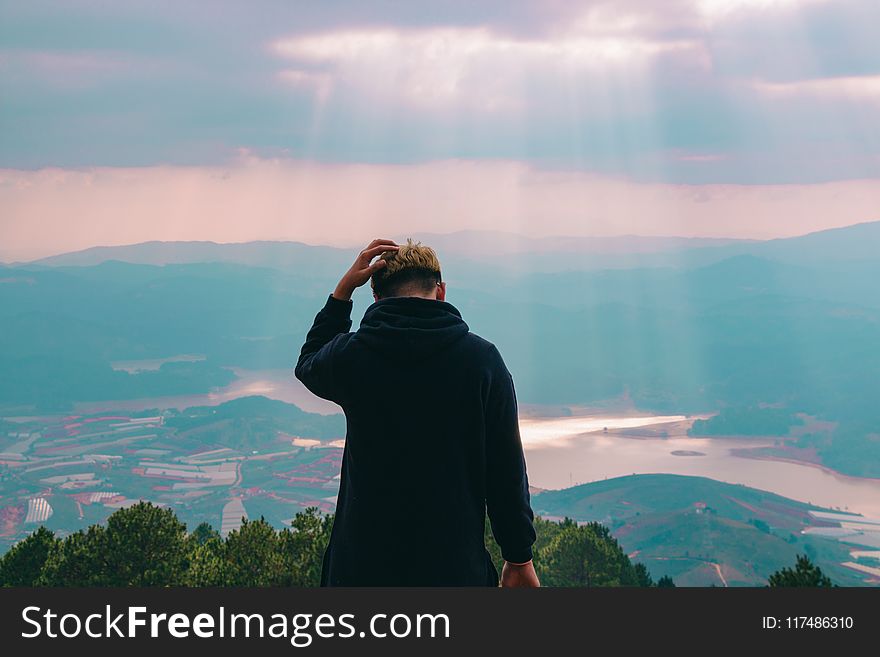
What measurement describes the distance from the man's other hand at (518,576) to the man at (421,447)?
54 mm

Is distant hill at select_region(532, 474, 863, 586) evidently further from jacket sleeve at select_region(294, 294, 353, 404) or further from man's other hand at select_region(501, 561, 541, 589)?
jacket sleeve at select_region(294, 294, 353, 404)

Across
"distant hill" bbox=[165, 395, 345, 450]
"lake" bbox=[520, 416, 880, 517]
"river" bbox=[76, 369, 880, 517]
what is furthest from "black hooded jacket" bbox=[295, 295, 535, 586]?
"distant hill" bbox=[165, 395, 345, 450]

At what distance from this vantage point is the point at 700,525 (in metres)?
79.5

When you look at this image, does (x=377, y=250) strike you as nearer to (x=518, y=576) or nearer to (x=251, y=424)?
(x=518, y=576)

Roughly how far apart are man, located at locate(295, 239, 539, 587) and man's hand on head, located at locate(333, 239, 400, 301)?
0.35 feet

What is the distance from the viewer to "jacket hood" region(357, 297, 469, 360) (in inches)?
95.5

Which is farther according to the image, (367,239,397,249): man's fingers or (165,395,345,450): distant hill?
(165,395,345,450): distant hill

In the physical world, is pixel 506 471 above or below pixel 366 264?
below

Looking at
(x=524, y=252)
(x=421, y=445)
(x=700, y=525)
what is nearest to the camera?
(x=421, y=445)

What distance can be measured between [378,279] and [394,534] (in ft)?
2.62

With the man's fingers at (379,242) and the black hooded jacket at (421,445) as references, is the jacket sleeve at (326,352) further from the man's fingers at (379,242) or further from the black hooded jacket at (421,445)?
the man's fingers at (379,242)

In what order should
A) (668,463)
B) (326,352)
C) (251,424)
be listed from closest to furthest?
(326,352) → (668,463) → (251,424)

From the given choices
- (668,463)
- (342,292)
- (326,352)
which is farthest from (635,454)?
(326,352)

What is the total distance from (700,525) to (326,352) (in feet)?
273
